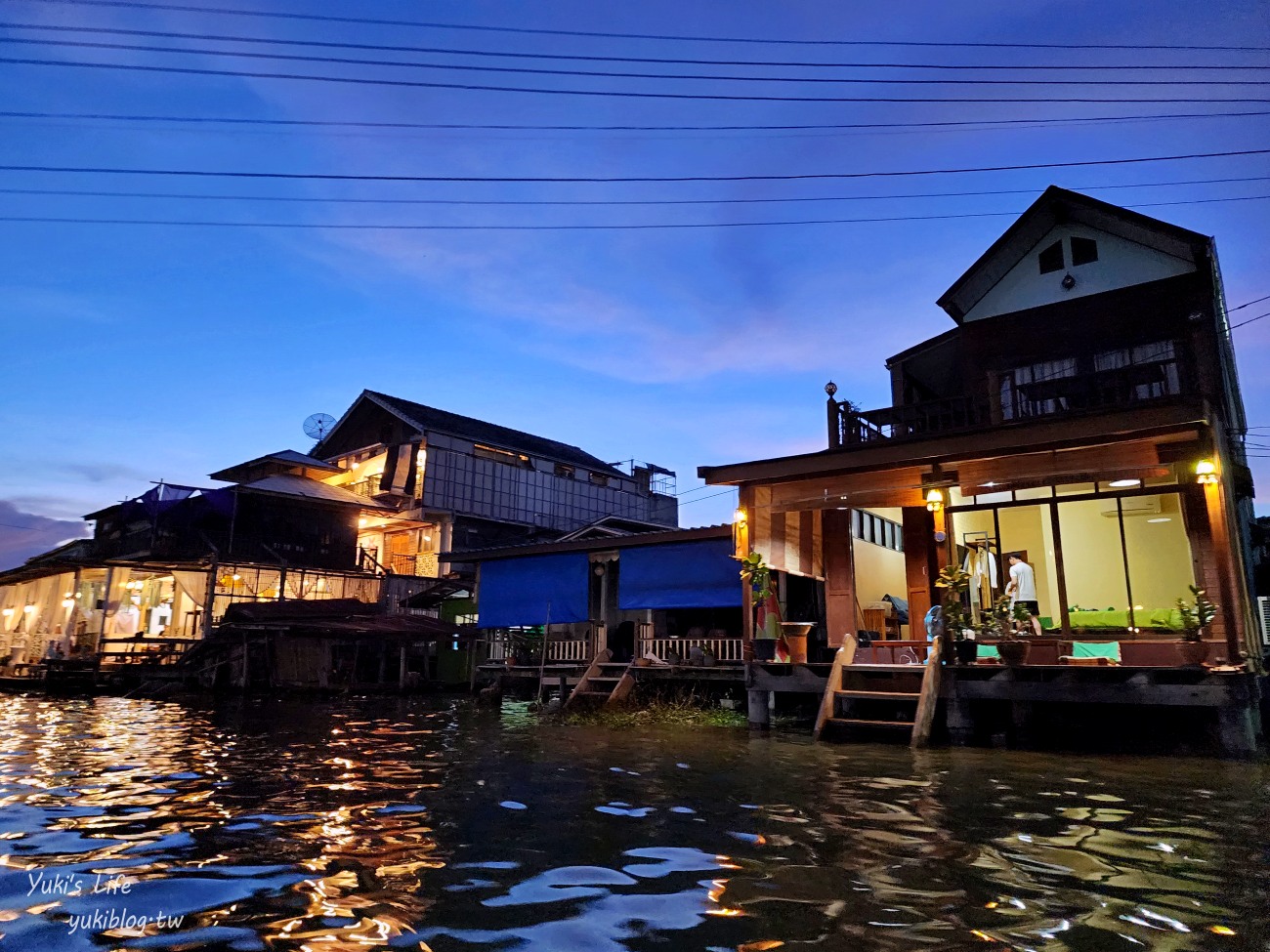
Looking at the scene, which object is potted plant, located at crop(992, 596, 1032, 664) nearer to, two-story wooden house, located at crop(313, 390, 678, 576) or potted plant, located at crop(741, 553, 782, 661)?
potted plant, located at crop(741, 553, 782, 661)

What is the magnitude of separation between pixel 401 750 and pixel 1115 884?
8.35m

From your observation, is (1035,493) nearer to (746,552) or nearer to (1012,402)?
(1012,402)

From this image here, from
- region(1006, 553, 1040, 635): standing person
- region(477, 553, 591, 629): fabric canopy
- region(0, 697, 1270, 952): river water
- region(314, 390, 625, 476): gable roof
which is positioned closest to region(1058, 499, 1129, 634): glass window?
region(1006, 553, 1040, 635): standing person

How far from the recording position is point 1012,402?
14.9 metres

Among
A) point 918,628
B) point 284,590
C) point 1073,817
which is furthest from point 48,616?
point 1073,817

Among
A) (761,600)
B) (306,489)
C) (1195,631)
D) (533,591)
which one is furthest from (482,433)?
(1195,631)

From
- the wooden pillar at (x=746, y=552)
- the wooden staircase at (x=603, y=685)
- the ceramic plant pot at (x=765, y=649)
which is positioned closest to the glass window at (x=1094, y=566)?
the ceramic plant pot at (x=765, y=649)

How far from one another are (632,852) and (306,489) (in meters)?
30.4

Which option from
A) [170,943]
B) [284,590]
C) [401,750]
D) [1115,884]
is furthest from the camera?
[284,590]

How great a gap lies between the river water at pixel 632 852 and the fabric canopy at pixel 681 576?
874 cm

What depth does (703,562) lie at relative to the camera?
18547 mm

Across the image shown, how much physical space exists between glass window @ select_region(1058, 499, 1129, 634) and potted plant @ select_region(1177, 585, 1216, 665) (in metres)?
2.81

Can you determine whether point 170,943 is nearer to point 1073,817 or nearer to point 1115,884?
point 1115,884

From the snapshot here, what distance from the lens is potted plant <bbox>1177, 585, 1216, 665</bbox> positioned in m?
9.55
